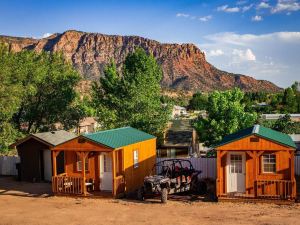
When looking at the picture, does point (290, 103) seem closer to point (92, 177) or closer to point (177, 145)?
point (177, 145)

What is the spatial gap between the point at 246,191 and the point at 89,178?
871 cm

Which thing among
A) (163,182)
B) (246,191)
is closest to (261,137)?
(246,191)

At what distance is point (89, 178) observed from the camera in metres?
22.7

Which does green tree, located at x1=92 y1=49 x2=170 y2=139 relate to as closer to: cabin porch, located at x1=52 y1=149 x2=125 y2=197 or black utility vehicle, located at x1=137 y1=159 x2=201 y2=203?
cabin porch, located at x1=52 y1=149 x2=125 y2=197

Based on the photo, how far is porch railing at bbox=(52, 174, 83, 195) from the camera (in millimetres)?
22438

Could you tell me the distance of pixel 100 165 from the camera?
22.5m

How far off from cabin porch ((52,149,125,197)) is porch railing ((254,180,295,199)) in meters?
7.28

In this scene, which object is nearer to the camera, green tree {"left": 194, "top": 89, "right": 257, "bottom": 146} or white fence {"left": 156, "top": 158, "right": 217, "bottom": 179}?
white fence {"left": 156, "top": 158, "right": 217, "bottom": 179}

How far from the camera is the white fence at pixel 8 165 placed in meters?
30.6

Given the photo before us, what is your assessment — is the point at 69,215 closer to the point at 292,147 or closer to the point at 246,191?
the point at 246,191

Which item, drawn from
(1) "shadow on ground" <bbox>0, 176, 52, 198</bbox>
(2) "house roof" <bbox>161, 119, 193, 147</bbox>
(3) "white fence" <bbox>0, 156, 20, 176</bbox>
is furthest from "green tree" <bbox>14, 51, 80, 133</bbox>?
(1) "shadow on ground" <bbox>0, 176, 52, 198</bbox>

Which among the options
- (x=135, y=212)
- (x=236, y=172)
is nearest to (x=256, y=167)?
(x=236, y=172)

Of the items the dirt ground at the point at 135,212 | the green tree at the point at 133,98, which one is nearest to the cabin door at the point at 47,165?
the dirt ground at the point at 135,212

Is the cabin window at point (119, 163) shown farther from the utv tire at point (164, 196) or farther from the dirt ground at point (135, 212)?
the utv tire at point (164, 196)
